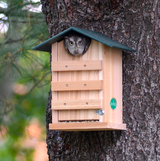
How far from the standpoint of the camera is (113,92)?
198 cm

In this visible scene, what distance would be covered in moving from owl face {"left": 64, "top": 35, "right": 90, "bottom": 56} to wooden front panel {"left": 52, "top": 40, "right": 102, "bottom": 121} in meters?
0.04

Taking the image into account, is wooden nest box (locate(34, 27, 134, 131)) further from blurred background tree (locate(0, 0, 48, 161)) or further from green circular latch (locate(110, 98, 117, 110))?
blurred background tree (locate(0, 0, 48, 161))

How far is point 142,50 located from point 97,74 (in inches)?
12.9

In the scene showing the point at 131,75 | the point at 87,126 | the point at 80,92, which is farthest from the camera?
the point at 131,75

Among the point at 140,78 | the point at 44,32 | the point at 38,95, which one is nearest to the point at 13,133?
the point at 38,95

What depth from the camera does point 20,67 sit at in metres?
3.70

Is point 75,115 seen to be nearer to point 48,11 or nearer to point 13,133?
point 48,11

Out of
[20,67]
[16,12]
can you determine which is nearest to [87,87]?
[20,67]

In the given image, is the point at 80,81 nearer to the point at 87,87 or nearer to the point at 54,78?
the point at 87,87

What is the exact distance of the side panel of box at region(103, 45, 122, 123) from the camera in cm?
193

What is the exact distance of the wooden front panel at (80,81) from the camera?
1.92 metres

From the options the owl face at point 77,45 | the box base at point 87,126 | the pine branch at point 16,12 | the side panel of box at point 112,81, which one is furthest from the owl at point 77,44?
the pine branch at point 16,12

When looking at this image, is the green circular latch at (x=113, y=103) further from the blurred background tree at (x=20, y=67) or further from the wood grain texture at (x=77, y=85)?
the blurred background tree at (x=20, y=67)

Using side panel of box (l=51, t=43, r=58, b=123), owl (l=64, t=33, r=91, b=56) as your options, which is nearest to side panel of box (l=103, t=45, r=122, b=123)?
owl (l=64, t=33, r=91, b=56)
